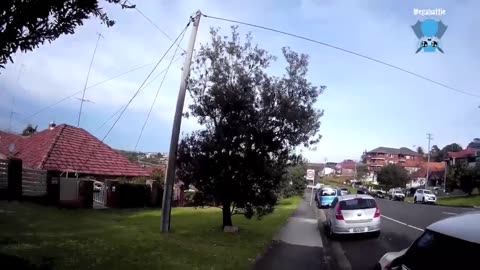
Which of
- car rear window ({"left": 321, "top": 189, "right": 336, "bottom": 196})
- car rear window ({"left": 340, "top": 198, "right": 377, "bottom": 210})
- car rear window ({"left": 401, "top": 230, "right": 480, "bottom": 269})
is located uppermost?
car rear window ({"left": 401, "top": 230, "right": 480, "bottom": 269})

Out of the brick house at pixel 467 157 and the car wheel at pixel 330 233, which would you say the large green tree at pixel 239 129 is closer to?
the car wheel at pixel 330 233

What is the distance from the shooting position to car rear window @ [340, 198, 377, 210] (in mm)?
17609

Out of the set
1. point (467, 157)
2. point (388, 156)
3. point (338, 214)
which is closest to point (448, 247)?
point (338, 214)

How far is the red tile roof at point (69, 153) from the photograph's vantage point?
1096 inches

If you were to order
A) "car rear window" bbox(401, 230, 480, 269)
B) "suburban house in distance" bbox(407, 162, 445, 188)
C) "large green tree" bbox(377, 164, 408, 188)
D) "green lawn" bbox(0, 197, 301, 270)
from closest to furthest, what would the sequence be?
"car rear window" bbox(401, 230, 480, 269)
"green lawn" bbox(0, 197, 301, 270)
"large green tree" bbox(377, 164, 408, 188)
"suburban house in distance" bbox(407, 162, 445, 188)

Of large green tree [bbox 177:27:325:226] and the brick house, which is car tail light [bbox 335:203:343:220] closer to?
large green tree [bbox 177:27:325:226]

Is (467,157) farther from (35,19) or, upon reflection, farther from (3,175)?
(35,19)

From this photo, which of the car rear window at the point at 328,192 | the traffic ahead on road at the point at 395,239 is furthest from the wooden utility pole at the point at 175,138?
the car rear window at the point at 328,192

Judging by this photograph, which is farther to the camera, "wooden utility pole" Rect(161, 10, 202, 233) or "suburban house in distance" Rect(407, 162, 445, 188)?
"suburban house in distance" Rect(407, 162, 445, 188)

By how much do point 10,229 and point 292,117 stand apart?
27.4 ft

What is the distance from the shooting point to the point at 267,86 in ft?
50.2

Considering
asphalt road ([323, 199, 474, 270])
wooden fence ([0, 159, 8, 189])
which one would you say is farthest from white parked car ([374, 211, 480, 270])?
wooden fence ([0, 159, 8, 189])

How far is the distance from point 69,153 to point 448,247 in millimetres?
27674

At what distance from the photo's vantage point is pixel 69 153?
95.9 feet
